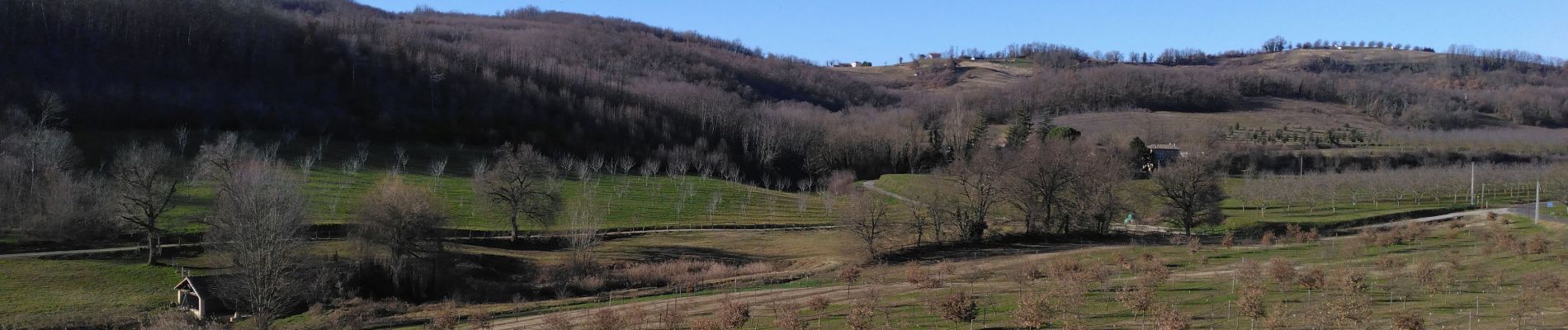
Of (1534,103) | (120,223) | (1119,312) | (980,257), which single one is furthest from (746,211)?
(1534,103)

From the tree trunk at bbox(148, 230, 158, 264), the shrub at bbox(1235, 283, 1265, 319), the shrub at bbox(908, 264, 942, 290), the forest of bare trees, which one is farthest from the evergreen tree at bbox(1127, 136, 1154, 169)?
the tree trunk at bbox(148, 230, 158, 264)

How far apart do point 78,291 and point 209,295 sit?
628 centimetres

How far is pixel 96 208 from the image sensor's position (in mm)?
53156

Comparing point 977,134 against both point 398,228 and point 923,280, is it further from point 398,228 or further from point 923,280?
point 398,228

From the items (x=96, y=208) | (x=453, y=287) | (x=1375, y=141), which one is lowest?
(x=453, y=287)

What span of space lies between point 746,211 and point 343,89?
7163 cm

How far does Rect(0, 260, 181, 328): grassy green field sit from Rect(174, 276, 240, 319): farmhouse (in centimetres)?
112

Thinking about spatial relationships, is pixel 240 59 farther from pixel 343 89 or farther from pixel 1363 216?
pixel 1363 216

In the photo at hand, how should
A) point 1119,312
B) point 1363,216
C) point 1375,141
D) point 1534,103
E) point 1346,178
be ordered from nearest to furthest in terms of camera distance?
point 1119,312
point 1363,216
point 1346,178
point 1375,141
point 1534,103

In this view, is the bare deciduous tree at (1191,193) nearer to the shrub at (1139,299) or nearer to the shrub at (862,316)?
the shrub at (1139,299)

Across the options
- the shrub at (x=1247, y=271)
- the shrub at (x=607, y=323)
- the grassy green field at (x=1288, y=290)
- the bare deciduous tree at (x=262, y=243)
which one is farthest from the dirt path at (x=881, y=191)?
the bare deciduous tree at (x=262, y=243)

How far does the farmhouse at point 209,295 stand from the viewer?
43.6m

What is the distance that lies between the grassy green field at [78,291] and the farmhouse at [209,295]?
1.12 meters

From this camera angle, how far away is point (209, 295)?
44.2 metres
